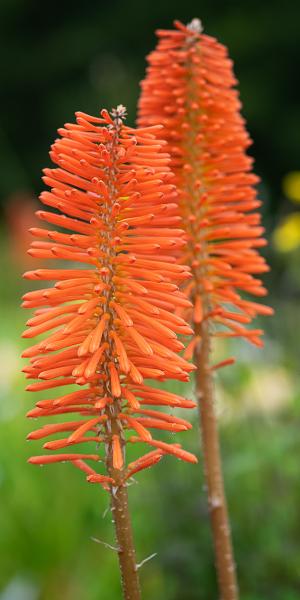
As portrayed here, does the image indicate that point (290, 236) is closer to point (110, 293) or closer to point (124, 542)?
point (110, 293)

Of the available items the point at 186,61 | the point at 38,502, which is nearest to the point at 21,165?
the point at 38,502

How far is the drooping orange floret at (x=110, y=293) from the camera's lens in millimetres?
1976

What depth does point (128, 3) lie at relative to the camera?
829 inches

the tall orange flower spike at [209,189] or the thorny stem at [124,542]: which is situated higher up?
the tall orange flower spike at [209,189]

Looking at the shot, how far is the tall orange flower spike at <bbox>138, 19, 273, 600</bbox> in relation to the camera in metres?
2.57

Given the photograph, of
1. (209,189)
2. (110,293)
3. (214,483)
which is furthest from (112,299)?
(214,483)

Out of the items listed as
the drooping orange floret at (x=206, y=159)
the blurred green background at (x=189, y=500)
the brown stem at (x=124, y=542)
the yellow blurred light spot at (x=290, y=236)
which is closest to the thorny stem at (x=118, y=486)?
the brown stem at (x=124, y=542)

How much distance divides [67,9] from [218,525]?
21.6m

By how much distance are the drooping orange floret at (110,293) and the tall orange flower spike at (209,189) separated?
1.64ft

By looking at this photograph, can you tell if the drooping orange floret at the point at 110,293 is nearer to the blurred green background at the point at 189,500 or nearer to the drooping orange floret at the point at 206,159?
the blurred green background at the point at 189,500

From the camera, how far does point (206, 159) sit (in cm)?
259

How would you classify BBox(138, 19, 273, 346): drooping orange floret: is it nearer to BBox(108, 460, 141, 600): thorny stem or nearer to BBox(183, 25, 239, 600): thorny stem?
BBox(183, 25, 239, 600): thorny stem

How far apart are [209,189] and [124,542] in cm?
109

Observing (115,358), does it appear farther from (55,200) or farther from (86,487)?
(86,487)
